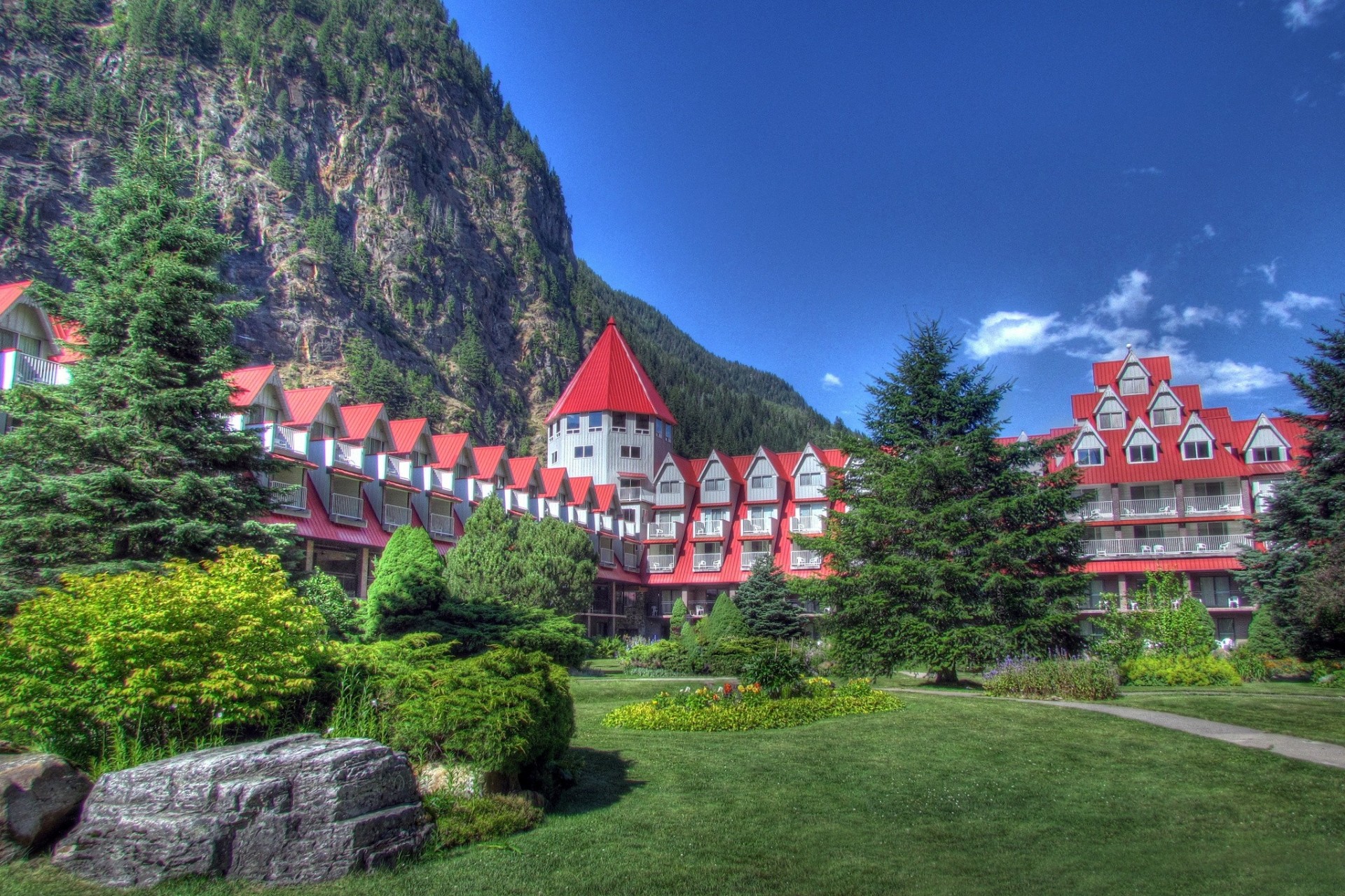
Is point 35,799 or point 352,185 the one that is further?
point 352,185

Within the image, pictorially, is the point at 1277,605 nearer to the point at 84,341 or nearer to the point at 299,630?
the point at 299,630

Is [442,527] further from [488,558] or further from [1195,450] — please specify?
[1195,450]

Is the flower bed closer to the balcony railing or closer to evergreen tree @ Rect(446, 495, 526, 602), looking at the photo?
evergreen tree @ Rect(446, 495, 526, 602)

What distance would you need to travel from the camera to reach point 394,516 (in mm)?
38438

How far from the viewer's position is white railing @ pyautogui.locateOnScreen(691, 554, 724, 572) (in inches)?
2194

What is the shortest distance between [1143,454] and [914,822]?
154 feet

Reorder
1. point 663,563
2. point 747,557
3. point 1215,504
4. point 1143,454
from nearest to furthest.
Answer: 1. point 1215,504
2. point 1143,454
3. point 747,557
4. point 663,563

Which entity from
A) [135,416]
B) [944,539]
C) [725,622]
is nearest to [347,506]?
[725,622]

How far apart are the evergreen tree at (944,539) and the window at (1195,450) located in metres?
26.8

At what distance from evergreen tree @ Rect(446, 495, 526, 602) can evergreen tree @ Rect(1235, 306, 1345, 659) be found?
26.2m

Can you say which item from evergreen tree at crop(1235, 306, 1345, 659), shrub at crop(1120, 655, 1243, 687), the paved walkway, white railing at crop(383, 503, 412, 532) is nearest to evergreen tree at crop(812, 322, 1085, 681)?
shrub at crop(1120, 655, 1243, 687)

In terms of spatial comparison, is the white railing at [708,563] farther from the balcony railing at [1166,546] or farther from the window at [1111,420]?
the window at [1111,420]

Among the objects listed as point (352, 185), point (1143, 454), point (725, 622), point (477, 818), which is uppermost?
point (352, 185)

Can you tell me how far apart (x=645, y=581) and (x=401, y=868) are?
49.1 metres
